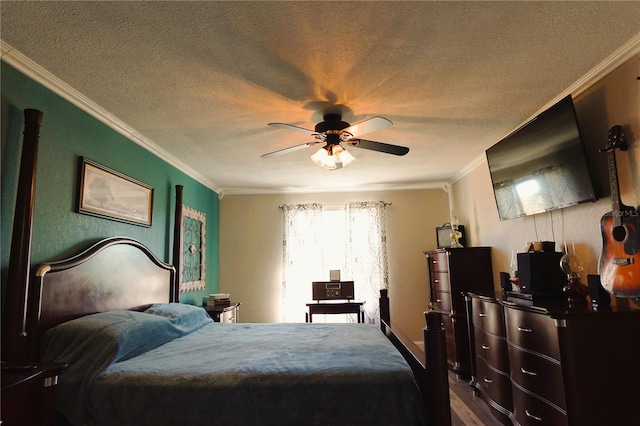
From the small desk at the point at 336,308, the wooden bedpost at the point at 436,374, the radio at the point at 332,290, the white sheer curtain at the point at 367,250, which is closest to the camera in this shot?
the wooden bedpost at the point at 436,374

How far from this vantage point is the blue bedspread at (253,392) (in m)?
1.58

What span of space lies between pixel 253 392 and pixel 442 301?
126 inches

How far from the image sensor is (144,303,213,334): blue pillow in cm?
279

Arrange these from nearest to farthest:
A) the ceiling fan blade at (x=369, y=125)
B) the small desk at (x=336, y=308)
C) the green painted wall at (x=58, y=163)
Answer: the green painted wall at (x=58, y=163)
the ceiling fan blade at (x=369, y=125)
the small desk at (x=336, y=308)

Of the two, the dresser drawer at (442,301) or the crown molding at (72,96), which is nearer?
the crown molding at (72,96)

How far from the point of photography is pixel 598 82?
2.32 m

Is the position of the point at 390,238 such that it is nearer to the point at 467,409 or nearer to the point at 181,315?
the point at 467,409

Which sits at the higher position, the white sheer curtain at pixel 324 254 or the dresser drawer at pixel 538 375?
the white sheer curtain at pixel 324 254

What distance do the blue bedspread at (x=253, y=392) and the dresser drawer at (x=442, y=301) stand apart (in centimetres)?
244

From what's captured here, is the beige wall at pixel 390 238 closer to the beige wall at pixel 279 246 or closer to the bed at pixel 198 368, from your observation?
the beige wall at pixel 279 246

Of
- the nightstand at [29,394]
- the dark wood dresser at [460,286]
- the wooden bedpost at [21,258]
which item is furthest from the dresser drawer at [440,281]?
the wooden bedpost at [21,258]

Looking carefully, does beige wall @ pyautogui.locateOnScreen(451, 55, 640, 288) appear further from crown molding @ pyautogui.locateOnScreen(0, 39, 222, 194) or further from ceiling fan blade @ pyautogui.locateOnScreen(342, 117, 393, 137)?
crown molding @ pyautogui.locateOnScreen(0, 39, 222, 194)

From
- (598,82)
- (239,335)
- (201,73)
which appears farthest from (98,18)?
(598,82)

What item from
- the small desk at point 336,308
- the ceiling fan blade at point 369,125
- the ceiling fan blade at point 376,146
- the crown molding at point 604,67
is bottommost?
the small desk at point 336,308
